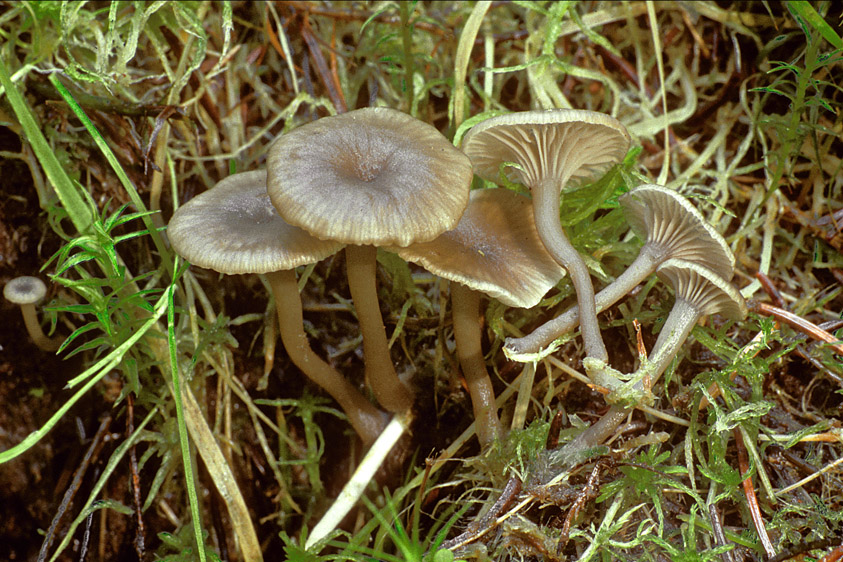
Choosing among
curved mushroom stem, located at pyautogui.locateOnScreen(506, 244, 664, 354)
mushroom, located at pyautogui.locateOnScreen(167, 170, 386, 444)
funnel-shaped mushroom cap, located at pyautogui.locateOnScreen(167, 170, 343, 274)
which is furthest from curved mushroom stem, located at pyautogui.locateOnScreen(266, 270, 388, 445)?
curved mushroom stem, located at pyautogui.locateOnScreen(506, 244, 664, 354)

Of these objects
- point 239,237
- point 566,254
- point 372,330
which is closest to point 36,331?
point 239,237

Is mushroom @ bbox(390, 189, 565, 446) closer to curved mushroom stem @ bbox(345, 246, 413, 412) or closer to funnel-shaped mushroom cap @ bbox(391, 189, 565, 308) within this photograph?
funnel-shaped mushroom cap @ bbox(391, 189, 565, 308)

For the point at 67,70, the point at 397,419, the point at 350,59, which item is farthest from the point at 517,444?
the point at 67,70

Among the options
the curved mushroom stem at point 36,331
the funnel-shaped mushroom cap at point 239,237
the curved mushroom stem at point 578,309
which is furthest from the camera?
the curved mushroom stem at point 36,331

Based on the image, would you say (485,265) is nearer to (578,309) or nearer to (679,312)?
(578,309)

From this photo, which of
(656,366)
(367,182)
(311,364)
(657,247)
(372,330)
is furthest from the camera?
(311,364)

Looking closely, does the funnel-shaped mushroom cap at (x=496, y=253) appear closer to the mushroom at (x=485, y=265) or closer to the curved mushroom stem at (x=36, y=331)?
the mushroom at (x=485, y=265)

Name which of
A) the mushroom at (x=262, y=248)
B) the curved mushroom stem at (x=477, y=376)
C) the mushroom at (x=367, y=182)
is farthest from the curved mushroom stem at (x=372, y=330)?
the curved mushroom stem at (x=477, y=376)
